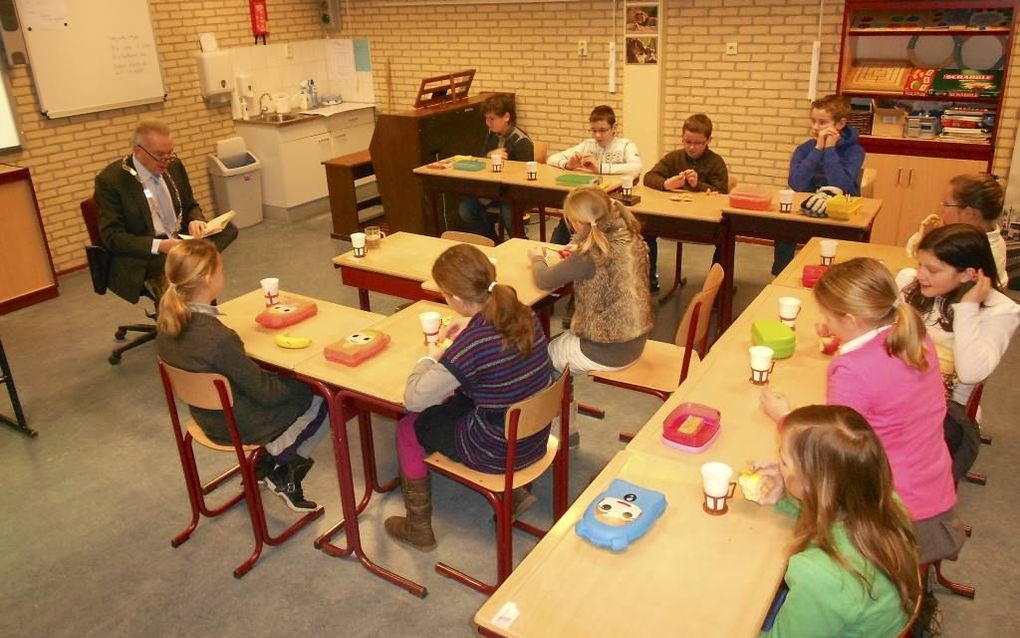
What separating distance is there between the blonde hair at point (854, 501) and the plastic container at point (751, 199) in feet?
11.2

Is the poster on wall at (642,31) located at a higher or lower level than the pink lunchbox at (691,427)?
higher

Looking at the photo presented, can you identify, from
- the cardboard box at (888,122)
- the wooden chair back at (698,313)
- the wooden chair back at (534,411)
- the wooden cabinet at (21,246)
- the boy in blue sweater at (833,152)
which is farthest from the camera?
the cardboard box at (888,122)

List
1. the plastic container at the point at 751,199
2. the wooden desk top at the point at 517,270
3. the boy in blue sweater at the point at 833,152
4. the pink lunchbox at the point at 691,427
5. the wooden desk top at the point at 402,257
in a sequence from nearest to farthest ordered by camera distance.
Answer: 1. the pink lunchbox at the point at 691,427
2. the wooden desk top at the point at 517,270
3. the wooden desk top at the point at 402,257
4. the plastic container at the point at 751,199
5. the boy in blue sweater at the point at 833,152

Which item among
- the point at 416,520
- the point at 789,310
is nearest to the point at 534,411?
the point at 416,520

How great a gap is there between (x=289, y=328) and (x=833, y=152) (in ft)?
12.4

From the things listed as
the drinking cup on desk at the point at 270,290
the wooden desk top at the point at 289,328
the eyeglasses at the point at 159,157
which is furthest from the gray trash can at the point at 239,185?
the drinking cup on desk at the point at 270,290

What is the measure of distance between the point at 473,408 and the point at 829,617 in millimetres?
1644

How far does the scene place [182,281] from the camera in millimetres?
3230

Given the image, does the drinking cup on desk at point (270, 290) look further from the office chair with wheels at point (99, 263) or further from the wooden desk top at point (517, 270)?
the office chair with wheels at point (99, 263)

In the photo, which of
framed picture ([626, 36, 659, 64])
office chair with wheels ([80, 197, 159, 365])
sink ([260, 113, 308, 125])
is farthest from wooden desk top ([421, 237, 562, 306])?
sink ([260, 113, 308, 125])

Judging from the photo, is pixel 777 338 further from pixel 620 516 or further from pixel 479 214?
pixel 479 214

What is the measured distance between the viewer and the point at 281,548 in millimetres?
3621

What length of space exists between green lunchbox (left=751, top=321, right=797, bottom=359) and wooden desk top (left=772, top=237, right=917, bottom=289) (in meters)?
0.80

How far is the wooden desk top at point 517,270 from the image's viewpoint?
404 centimetres
